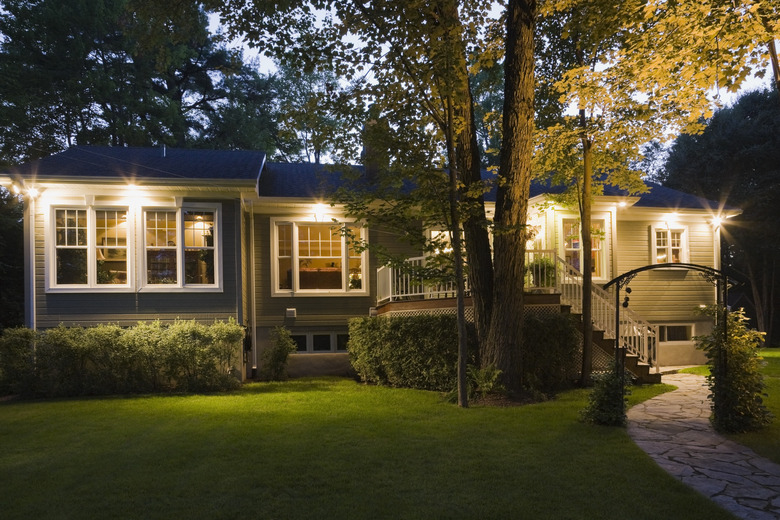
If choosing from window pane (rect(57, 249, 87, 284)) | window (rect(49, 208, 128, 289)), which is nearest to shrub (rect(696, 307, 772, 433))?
window (rect(49, 208, 128, 289))

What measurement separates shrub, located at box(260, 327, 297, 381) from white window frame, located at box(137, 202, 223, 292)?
5.22 ft

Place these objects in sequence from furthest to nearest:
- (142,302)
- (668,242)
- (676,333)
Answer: (676,333), (668,242), (142,302)

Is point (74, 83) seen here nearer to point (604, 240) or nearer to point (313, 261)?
point (313, 261)

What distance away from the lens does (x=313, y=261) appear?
14.6m

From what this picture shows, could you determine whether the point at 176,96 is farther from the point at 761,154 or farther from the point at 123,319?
the point at 761,154

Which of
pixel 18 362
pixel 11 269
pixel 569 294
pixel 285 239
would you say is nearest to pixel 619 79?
pixel 569 294

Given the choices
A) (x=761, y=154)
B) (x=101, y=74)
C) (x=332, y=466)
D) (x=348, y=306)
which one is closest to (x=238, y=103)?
(x=101, y=74)

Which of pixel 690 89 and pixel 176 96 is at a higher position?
pixel 176 96

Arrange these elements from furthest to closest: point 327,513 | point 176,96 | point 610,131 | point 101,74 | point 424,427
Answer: point 176,96, point 101,74, point 610,131, point 424,427, point 327,513

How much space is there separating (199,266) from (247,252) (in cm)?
159

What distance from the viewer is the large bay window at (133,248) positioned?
12461mm

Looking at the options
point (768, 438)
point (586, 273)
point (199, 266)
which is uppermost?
point (199, 266)

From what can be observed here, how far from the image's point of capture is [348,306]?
14688 mm

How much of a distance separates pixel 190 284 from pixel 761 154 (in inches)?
972
